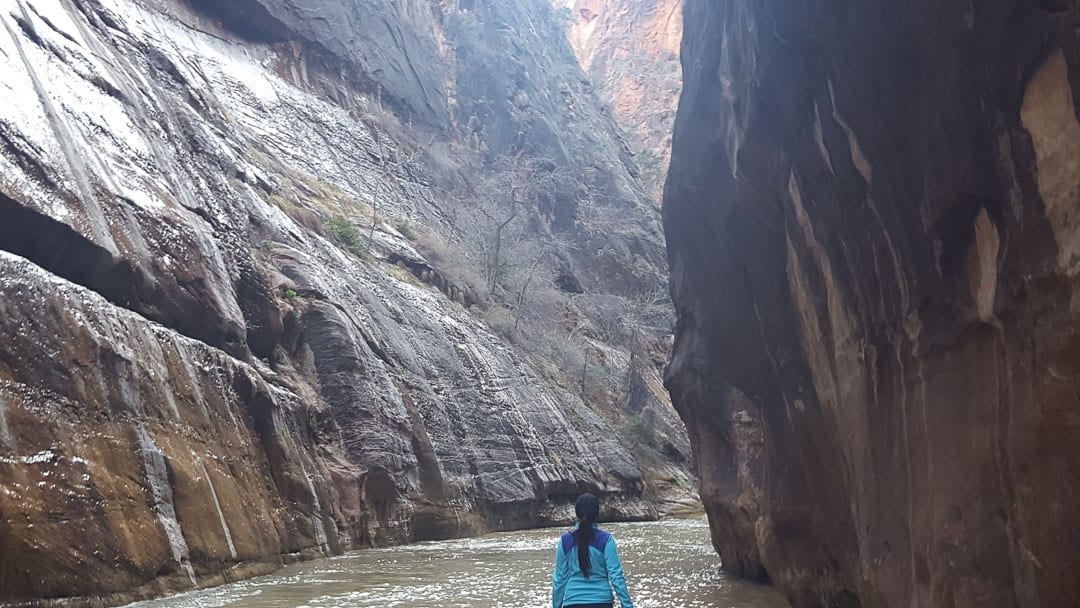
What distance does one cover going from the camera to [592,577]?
5160 millimetres

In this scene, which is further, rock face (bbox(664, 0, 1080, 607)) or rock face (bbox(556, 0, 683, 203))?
rock face (bbox(556, 0, 683, 203))

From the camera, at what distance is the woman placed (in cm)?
512

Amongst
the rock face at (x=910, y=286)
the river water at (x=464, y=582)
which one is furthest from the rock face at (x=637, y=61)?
the rock face at (x=910, y=286)

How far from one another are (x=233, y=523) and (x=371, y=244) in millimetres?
16819

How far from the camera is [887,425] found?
6.34 meters

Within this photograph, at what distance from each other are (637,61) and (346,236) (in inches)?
2499

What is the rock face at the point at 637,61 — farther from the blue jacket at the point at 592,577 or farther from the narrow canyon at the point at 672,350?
the blue jacket at the point at 592,577

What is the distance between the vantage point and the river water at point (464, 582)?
9445 mm

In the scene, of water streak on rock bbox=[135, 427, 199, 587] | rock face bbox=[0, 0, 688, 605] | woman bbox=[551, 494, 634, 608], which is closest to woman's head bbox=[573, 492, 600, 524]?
woman bbox=[551, 494, 634, 608]

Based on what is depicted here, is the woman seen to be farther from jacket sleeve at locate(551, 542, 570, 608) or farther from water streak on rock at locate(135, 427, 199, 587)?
water streak on rock at locate(135, 427, 199, 587)

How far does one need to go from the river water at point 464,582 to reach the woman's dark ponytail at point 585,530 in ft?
14.3

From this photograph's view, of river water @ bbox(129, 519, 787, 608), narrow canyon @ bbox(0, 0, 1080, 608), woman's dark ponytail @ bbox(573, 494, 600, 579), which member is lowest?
river water @ bbox(129, 519, 787, 608)

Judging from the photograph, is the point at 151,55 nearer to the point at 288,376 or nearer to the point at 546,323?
the point at 288,376

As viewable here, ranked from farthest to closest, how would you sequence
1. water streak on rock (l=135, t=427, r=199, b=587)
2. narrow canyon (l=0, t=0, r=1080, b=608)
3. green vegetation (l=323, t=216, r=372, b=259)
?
green vegetation (l=323, t=216, r=372, b=259) → water streak on rock (l=135, t=427, r=199, b=587) → narrow canyon (l=0, t=0, r=1080, b=608)
